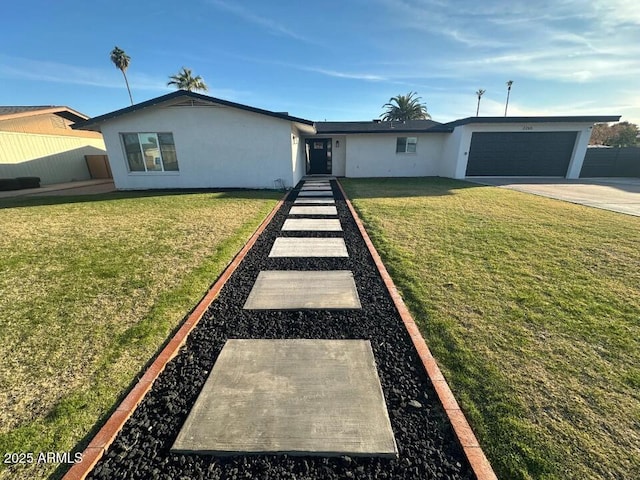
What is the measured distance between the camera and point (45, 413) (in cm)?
189

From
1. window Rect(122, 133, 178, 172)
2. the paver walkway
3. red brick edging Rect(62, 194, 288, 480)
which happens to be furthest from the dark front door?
the paver walkway

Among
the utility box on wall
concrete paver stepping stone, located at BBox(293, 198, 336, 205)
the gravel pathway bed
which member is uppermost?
the utility box on wall

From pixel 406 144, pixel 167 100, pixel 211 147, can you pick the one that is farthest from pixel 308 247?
pixel 406 144

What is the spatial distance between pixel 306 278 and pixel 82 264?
3.61m

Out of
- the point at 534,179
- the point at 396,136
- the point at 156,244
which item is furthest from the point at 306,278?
the point at 534,179

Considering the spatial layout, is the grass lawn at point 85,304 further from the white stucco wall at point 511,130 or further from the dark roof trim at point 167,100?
the white stucco wall at point 511,130

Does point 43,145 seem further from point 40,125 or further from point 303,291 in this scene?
point 303,291

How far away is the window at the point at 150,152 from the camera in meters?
11.4

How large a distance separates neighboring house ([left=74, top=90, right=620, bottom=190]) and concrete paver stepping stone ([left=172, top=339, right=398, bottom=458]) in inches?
396

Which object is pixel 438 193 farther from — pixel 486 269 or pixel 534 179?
pixel 534 179

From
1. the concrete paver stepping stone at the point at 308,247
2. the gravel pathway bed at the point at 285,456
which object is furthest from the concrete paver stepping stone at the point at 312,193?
the gravel pathway bed at the point at 285,456

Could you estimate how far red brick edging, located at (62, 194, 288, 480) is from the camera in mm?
1575

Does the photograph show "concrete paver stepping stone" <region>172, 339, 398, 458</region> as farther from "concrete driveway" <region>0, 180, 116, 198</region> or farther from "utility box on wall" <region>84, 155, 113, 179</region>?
"utility box on wall" <region>84, 155, 113, 179</region>

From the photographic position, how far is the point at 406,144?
53.4 feet
